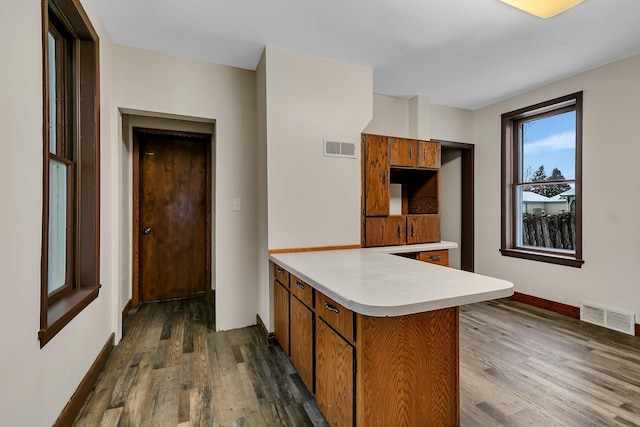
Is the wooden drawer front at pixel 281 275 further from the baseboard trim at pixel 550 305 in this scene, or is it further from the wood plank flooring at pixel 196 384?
the baseboard trim at pixel 550 305

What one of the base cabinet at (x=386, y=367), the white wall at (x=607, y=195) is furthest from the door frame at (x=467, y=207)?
the base cabinet at (x=386, y=367)

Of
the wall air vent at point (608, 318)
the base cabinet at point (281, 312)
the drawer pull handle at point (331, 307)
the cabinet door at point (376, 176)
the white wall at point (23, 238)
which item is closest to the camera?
the white wall at point (23, 238)

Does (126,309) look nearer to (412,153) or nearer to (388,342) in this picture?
(388,342)

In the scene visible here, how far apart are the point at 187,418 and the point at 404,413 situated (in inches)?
48.1

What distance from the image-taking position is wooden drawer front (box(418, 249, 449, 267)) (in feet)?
10.3

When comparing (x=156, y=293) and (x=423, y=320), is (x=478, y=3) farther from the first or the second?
(x=156, y=293)

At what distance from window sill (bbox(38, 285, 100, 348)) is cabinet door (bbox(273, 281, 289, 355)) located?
129 centimetres

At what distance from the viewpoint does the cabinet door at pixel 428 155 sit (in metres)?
3.36

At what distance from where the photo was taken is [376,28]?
241 centimetres

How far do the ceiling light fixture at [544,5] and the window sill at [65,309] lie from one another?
316 centimetres

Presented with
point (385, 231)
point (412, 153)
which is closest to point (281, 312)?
point (385, 231)

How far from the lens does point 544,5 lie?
1.96 m

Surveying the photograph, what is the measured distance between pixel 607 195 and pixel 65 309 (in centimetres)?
463

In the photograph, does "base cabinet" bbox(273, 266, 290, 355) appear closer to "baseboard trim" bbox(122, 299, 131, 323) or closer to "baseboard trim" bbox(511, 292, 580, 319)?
"baseboard trim" bbox(122, 299, 131, 323)
